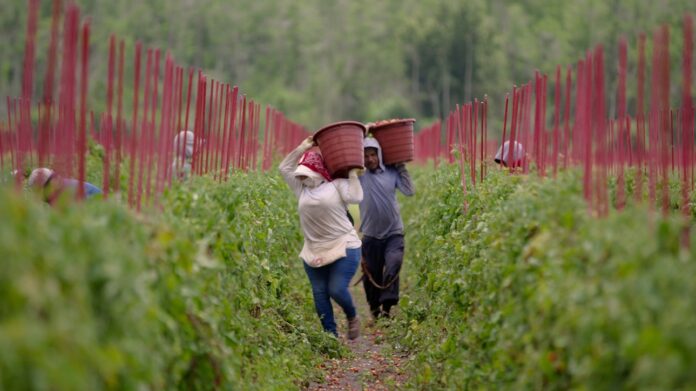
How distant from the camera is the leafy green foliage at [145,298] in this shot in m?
3.41

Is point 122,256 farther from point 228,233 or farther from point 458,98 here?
point 458,98

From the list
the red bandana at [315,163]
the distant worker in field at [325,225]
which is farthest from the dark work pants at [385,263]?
the red bandana at [315,163]

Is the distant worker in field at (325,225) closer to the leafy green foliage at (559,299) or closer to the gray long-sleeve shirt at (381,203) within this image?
the leafy green foliage at (559,299)

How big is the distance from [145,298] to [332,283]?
496cm

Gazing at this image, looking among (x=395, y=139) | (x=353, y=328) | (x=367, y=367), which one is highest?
(x=395, y=139)

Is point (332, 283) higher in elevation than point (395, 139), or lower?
lower

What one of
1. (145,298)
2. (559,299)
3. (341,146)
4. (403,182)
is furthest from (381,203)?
(145,298)

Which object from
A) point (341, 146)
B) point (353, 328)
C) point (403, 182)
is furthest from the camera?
point (403, 182)

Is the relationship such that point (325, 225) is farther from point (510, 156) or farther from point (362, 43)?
point (362, 43)

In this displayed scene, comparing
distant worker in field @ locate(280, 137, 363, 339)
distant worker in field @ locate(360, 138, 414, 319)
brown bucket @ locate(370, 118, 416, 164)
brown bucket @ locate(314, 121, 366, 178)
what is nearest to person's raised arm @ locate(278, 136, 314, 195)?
distant worker in field @ locate(280, 137, 363, 339)

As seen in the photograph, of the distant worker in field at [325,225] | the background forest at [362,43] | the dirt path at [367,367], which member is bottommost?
the dirt path at [367,367]

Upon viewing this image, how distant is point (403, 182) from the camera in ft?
36.3

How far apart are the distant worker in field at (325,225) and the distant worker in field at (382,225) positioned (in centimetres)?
160

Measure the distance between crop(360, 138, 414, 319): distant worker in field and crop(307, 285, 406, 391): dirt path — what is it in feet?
1.79
